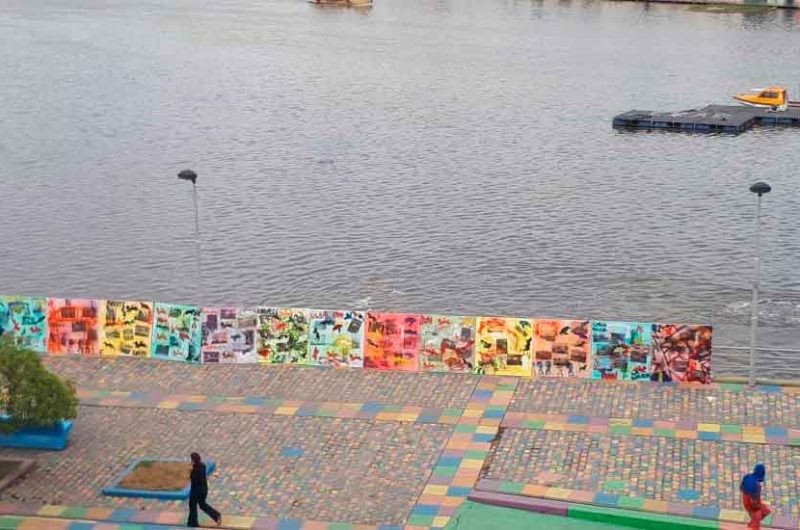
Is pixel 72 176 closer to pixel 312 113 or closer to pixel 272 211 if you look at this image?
pixel 272 211

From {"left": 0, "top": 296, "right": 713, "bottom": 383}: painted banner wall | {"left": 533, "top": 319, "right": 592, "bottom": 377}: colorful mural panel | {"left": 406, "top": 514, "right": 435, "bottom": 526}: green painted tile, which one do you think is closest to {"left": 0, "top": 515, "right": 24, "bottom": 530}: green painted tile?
{"left": 0, "top": 296, "right": 713, "bottom": 383}: painted banner wall

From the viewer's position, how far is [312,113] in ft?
289

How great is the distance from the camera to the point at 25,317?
3491 cm

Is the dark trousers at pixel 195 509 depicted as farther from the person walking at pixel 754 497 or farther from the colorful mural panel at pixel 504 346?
the person walking at pixel 754 497

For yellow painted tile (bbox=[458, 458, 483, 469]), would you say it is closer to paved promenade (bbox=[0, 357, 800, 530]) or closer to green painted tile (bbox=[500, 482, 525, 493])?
paved promenade (bbox=[0, 357, 800, 530])

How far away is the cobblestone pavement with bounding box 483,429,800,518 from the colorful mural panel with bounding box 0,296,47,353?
515 inches

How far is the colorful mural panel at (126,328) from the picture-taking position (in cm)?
3438

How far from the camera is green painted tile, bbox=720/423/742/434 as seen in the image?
1147 inches

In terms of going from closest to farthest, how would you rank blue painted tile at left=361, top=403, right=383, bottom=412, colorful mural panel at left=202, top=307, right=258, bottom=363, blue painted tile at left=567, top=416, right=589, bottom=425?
1. blue painted tile at left=567, top=416, right=589, bottom=425
2. blue painted tile at left=361, top=403, right=383, bottom=412
3. colorful mural panel at left=202, top=307, right=258, bottom=363

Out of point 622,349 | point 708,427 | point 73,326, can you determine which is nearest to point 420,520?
point 708,427

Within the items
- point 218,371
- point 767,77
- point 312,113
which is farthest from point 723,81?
point 218,371

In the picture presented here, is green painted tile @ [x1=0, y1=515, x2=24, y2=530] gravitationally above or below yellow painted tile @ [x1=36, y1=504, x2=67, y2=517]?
below

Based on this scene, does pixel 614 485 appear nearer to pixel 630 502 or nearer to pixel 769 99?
pixel 630 502

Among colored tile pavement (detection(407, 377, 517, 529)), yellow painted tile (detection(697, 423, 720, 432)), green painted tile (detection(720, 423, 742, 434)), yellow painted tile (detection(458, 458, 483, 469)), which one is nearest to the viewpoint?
colored tile pavement (detection(407, 377, 517, 529))
